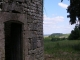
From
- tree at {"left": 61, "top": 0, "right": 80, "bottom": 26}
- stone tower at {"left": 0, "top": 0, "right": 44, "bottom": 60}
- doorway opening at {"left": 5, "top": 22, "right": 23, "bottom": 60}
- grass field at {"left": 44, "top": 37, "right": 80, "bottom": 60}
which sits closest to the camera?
stone tower at {"left": 0, "top": 0, "right": 44, "bottom": 60}

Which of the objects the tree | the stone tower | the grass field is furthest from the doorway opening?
the tree

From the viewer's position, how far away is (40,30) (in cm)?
1027

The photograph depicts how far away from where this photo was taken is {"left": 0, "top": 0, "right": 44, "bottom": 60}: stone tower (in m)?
7.84

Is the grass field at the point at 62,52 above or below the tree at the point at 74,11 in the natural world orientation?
below

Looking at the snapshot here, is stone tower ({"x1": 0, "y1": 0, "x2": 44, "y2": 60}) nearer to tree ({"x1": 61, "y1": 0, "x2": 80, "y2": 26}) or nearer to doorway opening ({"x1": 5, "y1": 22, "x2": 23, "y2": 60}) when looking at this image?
doorway opening ({"x1": 5, "y1": 22, "x2": 23, "y2": 60})

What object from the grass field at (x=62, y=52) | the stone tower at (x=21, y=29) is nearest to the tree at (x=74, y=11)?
the grass field at (x=62, y=52)

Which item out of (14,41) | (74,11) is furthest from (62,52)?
(14,41)

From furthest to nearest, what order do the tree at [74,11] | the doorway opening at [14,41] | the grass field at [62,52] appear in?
the tree at [74,11]
the grass field at [62,52]
the doorway opening at [14,41]

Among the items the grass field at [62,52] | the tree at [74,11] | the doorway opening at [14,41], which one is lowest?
the grass field at [62,52]

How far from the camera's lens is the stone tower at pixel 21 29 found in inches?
309

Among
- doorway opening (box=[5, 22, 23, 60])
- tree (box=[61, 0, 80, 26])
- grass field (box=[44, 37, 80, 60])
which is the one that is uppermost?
tree (box=[61, 0, 80, 26])

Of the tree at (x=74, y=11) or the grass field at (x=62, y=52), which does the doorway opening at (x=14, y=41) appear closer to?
the grass field at (x=62, y=52)

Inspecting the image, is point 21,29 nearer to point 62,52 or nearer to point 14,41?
point 14,41

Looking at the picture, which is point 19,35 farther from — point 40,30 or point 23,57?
point 40,30
